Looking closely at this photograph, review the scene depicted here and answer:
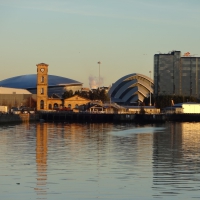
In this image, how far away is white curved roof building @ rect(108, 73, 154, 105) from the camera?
584 feet

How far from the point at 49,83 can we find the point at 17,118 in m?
91.2

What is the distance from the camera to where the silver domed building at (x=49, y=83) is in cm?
18600

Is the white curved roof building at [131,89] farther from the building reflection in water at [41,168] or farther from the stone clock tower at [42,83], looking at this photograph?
the building reflection in water at [41,168]

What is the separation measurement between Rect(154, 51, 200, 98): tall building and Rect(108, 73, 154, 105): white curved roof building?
180 inches

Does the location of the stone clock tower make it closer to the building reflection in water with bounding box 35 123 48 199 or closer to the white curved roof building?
the white curved roof building

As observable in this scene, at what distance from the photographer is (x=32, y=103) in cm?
15788

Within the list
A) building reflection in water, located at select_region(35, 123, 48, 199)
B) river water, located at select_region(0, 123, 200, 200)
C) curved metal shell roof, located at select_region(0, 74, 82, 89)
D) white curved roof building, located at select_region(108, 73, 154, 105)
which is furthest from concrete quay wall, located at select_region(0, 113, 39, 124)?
curved metal shell roof, located at select_region(0, 74, 82, 89)

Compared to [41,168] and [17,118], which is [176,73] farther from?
[41,168]

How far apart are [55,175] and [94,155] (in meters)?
8.98

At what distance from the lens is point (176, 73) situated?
568 feet

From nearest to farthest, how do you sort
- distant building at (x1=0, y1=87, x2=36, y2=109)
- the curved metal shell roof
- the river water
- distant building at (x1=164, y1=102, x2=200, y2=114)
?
the river water
distant building at (x1=164, y1=102, x2=200, y2=114)
distant building at (x1=0, y1=87, x2=36, y2=109)
the curved metal shell roof

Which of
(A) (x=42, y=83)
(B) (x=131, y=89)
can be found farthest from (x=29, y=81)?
(A) (x=42, y=83)

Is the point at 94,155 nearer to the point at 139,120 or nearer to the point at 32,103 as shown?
the point at 139,120

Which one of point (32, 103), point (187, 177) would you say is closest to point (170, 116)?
point (32, 103)
